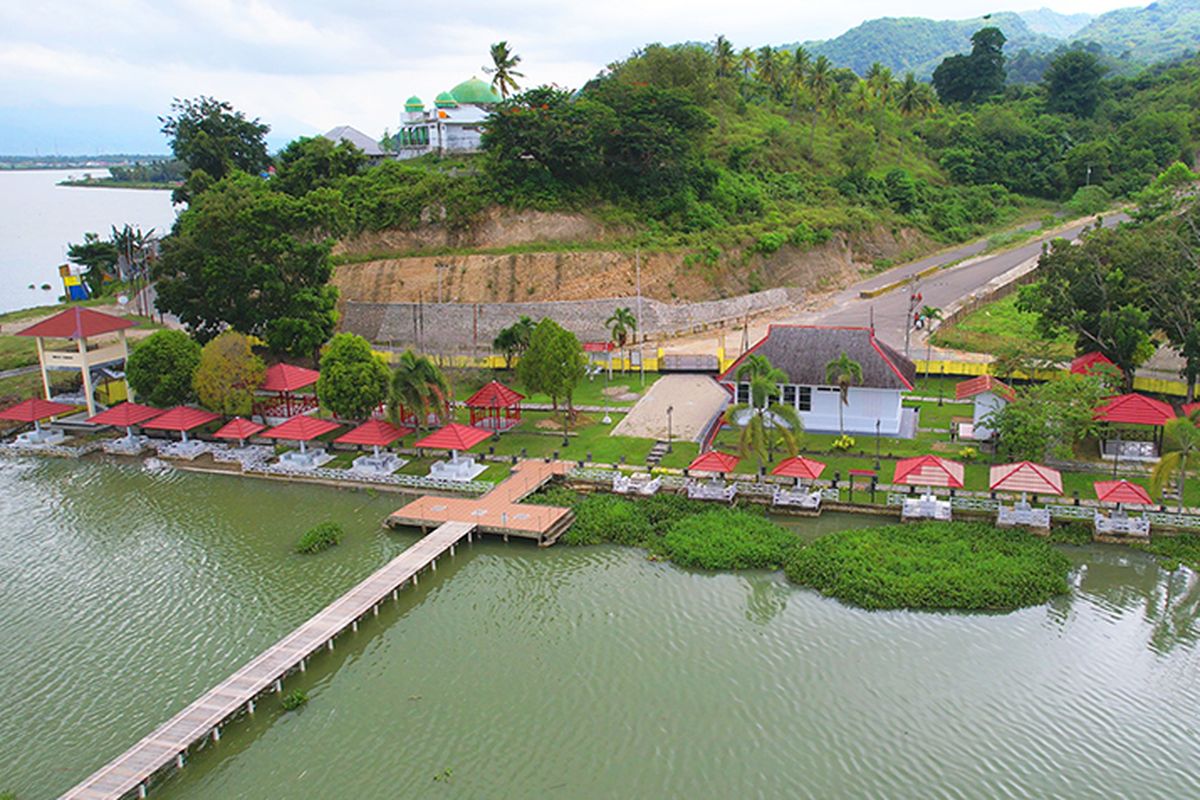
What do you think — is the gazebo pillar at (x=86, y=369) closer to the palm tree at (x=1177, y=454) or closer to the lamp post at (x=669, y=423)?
the lamp post at (x=669, y=423)

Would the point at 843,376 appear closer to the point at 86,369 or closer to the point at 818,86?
the point at 86,369

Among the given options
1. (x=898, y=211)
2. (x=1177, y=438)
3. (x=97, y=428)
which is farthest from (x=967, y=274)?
(x=97, y=428)

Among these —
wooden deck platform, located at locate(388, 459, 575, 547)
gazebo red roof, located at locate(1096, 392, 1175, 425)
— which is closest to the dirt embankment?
wooden deck platform, located at locate(388, 459, 575, 547)

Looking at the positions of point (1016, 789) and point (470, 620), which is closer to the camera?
point (1016, 789)

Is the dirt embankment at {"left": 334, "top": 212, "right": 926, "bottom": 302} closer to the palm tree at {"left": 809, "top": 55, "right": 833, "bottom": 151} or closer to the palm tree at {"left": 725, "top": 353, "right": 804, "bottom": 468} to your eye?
the palm tree at {"left": 809, "top": 55, "right": 833, "bottom": 151}

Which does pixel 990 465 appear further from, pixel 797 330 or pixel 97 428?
pixel 97 428

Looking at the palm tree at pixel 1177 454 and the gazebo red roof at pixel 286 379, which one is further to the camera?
the gazebo red roof at pixel 286 379

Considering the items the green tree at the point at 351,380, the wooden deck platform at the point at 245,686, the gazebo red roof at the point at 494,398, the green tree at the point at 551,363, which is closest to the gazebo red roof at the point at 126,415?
the green tree at the point at 351,380
